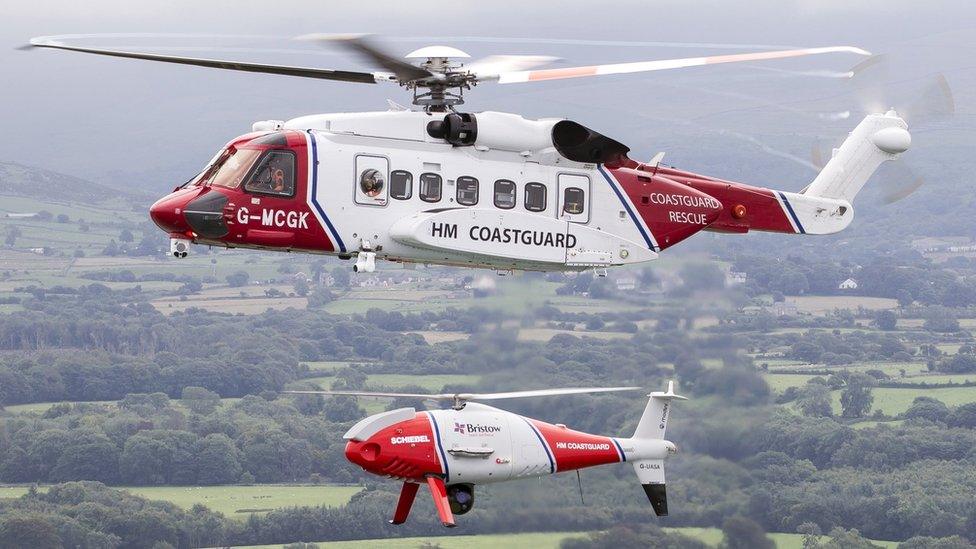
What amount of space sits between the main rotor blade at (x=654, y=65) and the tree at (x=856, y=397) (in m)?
63.4

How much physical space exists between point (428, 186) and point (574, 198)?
2.27 metres

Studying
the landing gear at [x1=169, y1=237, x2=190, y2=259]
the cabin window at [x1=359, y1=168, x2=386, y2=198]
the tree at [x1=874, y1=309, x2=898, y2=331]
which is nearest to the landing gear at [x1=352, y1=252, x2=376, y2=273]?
the cabin window at [x1=359, y1=168, x2=386, y2=198]

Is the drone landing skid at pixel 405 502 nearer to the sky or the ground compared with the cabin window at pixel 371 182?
nearer to the ground

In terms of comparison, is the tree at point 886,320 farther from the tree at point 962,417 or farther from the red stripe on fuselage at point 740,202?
the red stripe on fuselage at point 740,202

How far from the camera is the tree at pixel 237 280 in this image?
6324 inches

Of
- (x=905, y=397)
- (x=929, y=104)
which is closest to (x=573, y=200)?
(x=929, y=104)

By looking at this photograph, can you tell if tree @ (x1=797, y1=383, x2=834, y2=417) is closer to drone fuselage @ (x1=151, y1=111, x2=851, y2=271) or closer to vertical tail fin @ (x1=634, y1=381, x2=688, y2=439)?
vertical tail fin @ (x1=634, y1=381, x2=688, y2=439)

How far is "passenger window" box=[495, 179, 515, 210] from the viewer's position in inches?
1061

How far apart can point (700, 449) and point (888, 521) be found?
33.4 meters

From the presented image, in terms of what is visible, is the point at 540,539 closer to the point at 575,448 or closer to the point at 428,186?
the point at 575,448

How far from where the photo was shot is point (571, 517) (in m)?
42.9

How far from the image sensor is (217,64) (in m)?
→ 24.6

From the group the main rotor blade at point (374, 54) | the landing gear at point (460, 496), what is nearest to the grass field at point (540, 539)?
the landing gear at point (460, 496)

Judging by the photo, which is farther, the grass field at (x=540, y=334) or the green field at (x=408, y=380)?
the green field at (x=408, y=380)
